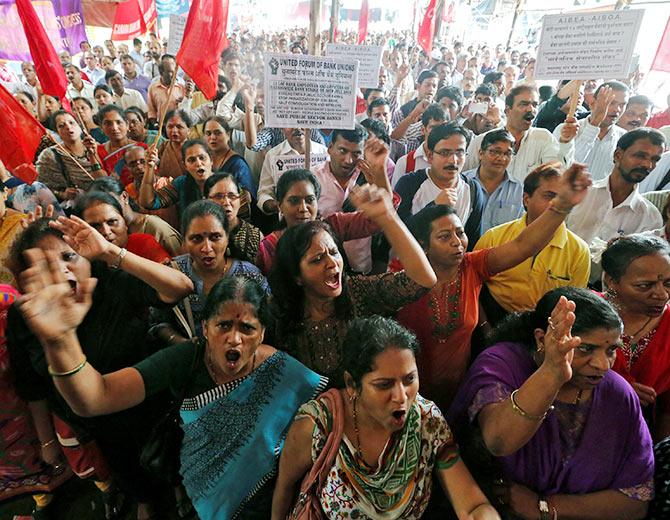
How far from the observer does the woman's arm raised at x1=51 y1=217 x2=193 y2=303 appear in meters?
1.72

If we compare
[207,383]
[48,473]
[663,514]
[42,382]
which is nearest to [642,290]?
[663,514]

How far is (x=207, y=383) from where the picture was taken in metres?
1.66

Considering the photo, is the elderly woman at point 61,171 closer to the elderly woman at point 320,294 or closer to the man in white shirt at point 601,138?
the elderly woman at point 320,294

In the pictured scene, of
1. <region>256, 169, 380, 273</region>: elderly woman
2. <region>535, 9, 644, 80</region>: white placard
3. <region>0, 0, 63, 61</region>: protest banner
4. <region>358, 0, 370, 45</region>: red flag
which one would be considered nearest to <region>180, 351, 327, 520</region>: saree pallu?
<region>256, 169, 380, 273</region>: elderly woman

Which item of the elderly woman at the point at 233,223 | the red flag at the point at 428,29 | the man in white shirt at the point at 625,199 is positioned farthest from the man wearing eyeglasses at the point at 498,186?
the red flag at the point at 428,29

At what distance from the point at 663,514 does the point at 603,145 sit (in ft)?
11.4

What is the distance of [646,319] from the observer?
1.81 metres

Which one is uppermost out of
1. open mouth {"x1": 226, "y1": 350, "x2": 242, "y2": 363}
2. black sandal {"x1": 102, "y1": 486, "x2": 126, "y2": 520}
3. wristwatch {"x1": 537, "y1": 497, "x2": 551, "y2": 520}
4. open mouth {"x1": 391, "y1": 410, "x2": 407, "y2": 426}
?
open mouth {"x1": 226, "y1": 350, "x2": 242, "y2": 363}

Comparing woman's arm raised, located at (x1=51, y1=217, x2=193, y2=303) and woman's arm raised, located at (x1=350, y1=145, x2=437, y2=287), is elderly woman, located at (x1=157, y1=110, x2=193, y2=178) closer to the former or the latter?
woman's arm raised, located at (x1=51, y1=217, x2=193, y2=303)

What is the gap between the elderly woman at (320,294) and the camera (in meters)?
1.87

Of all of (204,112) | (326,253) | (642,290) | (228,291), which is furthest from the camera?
(204,112)

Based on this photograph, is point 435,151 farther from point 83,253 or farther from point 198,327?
point 83,253

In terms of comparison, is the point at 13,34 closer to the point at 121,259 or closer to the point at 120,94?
the point at 120,94

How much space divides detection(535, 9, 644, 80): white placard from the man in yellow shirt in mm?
1333
